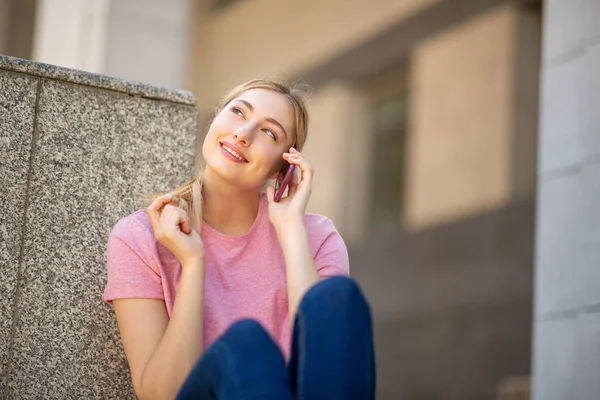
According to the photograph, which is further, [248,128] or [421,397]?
[421,397]

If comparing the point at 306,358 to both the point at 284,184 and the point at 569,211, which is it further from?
the point at 569,211

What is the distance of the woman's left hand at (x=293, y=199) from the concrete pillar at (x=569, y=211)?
2.66 m

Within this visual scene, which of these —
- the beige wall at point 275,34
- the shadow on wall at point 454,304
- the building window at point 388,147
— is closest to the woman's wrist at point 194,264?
the shadow on wall at point 454,304

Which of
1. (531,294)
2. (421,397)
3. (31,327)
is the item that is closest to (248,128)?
(31,327)

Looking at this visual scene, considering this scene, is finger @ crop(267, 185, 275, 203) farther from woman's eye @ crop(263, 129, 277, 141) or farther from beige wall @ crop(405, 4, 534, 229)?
beige wall @ crop(405, 4, 534, 229)

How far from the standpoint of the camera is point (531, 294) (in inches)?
397

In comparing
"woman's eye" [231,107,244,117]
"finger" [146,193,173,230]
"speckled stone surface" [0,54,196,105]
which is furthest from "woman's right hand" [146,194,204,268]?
"speckled stone surface" [0,54,196,105]

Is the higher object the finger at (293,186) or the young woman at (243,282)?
the finger at (293,186)

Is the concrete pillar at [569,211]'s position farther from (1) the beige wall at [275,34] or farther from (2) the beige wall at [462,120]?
(1) the beige wall at [275,34]

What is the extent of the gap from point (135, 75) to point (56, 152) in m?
4.12

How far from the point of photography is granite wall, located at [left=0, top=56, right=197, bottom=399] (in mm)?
3609

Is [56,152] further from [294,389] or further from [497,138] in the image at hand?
[497,138]

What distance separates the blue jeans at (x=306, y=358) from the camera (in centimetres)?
282

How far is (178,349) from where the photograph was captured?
3203mm
